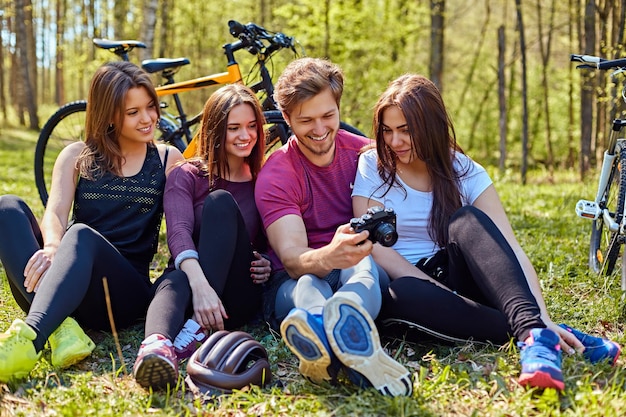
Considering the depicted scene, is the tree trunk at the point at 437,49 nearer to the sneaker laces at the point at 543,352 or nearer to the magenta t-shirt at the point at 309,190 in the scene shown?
the magenta t-shirt at the point at 309,190

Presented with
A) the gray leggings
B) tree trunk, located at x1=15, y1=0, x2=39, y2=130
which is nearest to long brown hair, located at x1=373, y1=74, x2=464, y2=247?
the gray leggings

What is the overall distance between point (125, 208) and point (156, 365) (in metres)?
0.98

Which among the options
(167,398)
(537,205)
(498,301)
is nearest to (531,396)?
(498,301)

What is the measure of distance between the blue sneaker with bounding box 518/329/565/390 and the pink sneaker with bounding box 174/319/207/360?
47.1 inches

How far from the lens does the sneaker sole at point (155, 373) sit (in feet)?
6.88

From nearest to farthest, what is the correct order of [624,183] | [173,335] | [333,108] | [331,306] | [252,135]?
[331,306] → [173,335] → [333,108] → [252,135] → [624,183]

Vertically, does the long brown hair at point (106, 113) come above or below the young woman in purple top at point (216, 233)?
above

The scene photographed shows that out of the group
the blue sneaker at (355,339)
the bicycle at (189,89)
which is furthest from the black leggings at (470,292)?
the bicycle at (189,89)

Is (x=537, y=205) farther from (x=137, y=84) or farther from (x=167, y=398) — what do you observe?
Answer: (x=167, y=398)

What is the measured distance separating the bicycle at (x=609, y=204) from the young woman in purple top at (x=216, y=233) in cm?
171

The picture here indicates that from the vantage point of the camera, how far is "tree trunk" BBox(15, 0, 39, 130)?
12648mm

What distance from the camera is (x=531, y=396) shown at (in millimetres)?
2047

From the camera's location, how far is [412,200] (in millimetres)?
2758

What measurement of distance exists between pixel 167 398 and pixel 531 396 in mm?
1181
